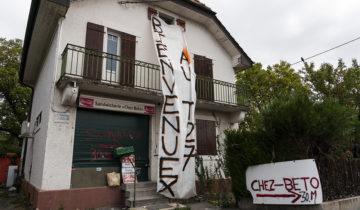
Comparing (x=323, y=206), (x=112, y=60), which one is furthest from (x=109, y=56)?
(x=323, y=206)

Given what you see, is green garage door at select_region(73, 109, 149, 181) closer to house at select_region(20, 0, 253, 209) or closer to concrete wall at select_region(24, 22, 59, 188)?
house at select_region(20, 0, 253, 209)

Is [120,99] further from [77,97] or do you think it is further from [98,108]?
[77,97]

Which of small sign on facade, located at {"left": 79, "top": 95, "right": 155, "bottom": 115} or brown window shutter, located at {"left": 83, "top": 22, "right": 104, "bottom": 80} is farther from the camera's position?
brown window shutter, located at {"left": 83, "top": 22, "right": 104, "bottom": 80}

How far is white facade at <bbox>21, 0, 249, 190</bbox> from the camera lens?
6.51 metres

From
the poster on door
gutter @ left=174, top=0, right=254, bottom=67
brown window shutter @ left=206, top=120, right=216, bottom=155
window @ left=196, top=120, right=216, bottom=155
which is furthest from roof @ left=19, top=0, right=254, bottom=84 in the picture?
the poster on door

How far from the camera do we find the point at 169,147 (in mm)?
7191

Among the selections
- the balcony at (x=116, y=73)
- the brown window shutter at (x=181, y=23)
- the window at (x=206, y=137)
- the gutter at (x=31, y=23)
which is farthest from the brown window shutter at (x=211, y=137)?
the gutter at (x=31, y=23)

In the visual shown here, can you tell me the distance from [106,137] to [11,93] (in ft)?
53.3

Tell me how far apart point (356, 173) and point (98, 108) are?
7625 millimetres

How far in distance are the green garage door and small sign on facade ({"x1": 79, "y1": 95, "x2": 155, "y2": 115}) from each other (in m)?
0.28

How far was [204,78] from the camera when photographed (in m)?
10.2

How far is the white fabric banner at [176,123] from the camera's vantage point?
6.90 meters

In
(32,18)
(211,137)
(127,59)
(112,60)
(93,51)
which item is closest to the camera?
(93,51)

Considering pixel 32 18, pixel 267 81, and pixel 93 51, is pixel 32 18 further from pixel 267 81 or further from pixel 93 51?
pixel 267 81
